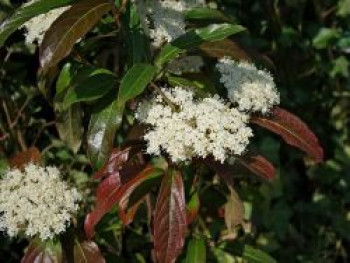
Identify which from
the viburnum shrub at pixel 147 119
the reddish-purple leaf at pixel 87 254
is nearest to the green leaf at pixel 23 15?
the viburnum shrub at pixel 147 119

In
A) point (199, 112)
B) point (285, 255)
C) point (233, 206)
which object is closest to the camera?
point (199, 112)

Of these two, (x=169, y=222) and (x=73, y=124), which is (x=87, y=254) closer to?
(x=169, y=222)

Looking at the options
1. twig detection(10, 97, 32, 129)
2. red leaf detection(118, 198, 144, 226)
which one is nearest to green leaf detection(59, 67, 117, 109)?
red leaf detection(118, 198, 144, 226)

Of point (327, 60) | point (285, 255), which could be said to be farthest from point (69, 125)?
point (327, 60)

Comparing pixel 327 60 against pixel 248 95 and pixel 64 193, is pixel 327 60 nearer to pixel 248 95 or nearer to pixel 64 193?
pixel 248 95

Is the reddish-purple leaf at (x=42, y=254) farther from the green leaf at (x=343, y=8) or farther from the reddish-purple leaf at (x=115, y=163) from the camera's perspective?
the green leaf at (x=343, y=8)

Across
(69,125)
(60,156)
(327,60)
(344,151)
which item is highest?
(69,125)
